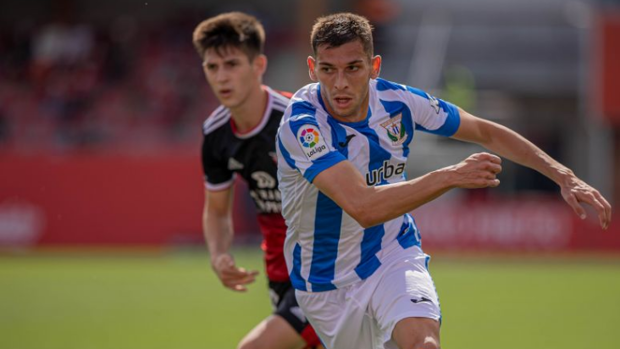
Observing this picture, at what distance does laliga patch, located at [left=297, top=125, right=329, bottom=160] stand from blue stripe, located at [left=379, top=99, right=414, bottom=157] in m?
0.55

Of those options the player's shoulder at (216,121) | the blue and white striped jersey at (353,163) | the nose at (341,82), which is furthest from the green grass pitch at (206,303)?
the nose at (341,82)

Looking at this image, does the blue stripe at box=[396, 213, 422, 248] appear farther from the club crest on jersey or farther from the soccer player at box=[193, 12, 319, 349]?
the soccer player at box=[193, 12, 319, 349]

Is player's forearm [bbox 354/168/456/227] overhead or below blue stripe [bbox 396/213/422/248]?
overhead

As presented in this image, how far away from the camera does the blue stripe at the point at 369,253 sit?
16.7 feet

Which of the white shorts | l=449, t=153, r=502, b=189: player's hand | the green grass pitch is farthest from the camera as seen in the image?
the green grass pitch

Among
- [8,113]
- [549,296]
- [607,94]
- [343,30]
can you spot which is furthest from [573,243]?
[343,30]

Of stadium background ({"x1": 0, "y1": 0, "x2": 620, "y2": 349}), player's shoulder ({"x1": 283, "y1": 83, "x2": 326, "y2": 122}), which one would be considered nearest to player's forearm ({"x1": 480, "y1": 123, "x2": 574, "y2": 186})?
player's shoulder ({"x1": 283, "y1": 83, "x2": 326, "y2": 122})

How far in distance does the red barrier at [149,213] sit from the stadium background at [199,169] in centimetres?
4

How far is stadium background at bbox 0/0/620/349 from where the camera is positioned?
11.7m

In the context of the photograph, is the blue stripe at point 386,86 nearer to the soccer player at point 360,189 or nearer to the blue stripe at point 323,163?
the soccer player at point 360,189

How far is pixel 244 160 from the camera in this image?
20.4ft

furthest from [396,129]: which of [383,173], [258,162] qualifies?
[258,162]

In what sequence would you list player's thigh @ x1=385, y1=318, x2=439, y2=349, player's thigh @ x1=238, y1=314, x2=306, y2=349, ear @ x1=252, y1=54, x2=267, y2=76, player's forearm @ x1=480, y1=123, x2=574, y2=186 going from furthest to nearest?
ear @ x1=252, y1=54, x2=267, y2=76
player's thigh @ x1=238, y1=314, x2=306, y2=349
player's forearm @ x1=480, y1=123, x2=574, y2=186
player's thigh @ x1=385, y1=318, x2=439, y2=349

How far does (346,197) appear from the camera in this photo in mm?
4602
